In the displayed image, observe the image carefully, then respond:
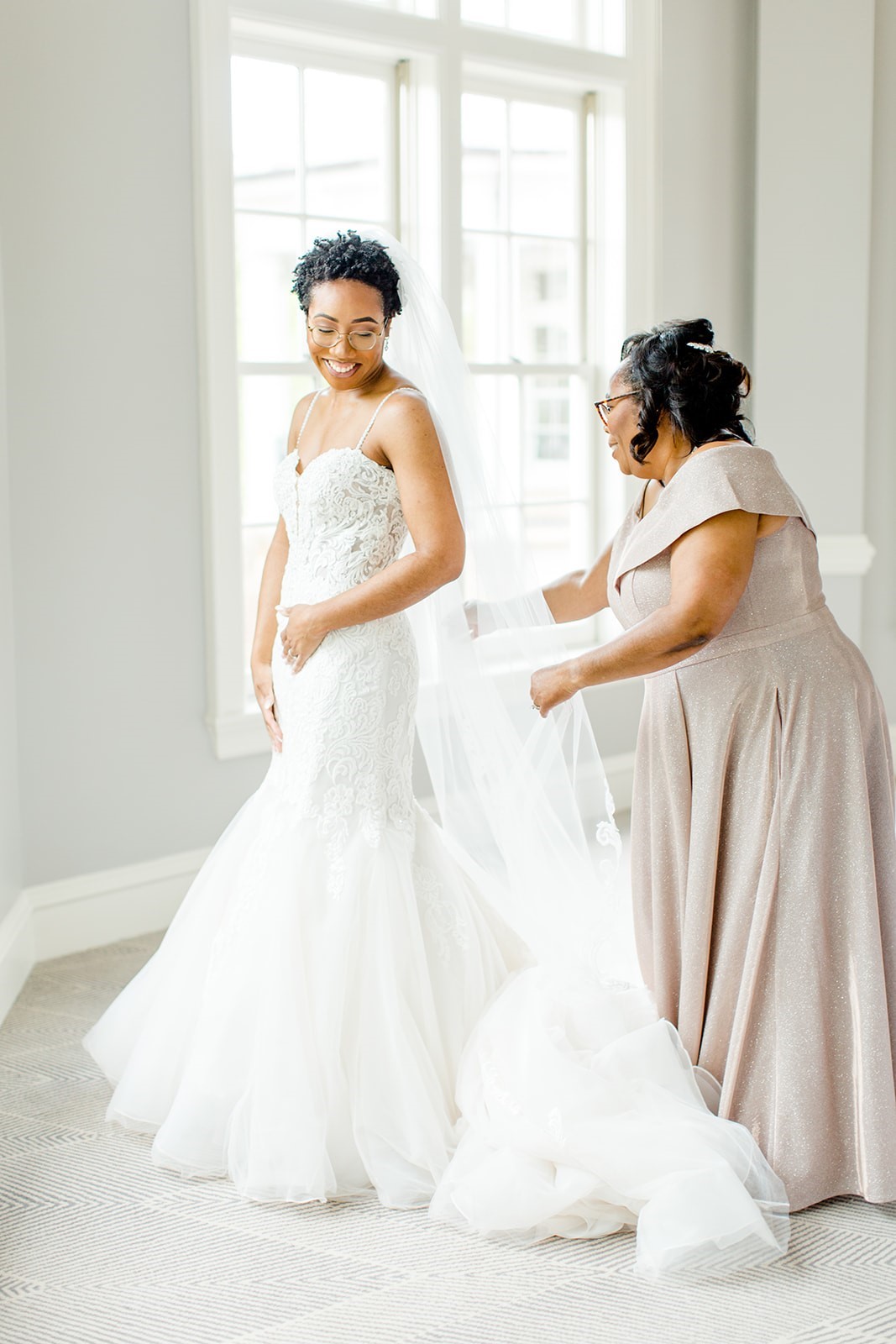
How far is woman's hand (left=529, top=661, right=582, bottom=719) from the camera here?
2.50 meters

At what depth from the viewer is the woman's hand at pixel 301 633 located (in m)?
2.71

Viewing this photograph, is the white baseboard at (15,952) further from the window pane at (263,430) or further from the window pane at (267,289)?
the window pane at (267,289)

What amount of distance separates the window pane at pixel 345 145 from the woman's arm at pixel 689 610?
2462mm

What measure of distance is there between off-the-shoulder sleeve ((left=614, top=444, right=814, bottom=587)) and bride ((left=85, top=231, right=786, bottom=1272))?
0.41 meters

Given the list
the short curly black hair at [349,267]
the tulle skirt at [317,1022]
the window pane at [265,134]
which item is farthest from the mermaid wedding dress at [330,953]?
the window pane at [265,134]

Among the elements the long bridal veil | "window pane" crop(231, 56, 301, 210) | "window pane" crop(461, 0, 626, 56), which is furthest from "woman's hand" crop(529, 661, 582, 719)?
"window pane" crop(461, 0, 626, 56)

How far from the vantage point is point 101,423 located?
3881 millimetres

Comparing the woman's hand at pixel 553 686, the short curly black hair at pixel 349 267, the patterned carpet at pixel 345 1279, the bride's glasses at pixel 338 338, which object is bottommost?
the patterned carpet at pixel 345 1279

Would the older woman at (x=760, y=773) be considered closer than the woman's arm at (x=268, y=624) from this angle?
Yes

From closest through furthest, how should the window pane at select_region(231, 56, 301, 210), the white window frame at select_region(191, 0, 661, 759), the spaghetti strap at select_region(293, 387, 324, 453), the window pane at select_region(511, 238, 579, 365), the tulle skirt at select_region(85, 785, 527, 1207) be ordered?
the tulle skirt at select_region(85, 785, 527, 1207) < the spaghetti strap at select_region(293, 387, 324, 453) < the white window frame at select_region(191, 0, 661, 759) < the window pane at select_region(231, 56, 301, 210) < the window pane at select_region(511, 238, 579, 365)

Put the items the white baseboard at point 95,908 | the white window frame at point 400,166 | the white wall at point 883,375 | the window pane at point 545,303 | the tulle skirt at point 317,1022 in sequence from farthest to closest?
the white wall at point 883,375 < the window pane at point 545,303 < the white window frame at point 400,166 < the white baseboard at point 95,908 < the tulle skirt at point 317,1022

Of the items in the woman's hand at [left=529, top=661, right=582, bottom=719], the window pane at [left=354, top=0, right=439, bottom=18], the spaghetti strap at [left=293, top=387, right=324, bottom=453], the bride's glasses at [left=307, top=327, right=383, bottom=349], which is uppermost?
the window pane at [left=354, top=0, right=439, bottom=18]

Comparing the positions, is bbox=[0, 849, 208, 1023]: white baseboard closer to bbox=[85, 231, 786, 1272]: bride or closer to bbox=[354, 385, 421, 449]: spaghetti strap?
bbox=[85, 231, 786, 1272]: bride

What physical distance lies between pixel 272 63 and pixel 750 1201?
360 centimetres
